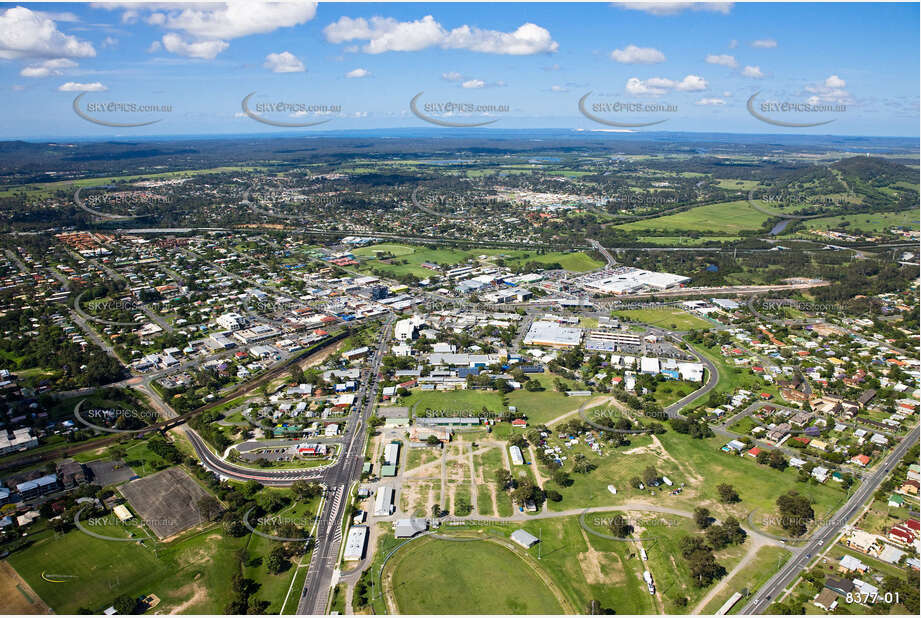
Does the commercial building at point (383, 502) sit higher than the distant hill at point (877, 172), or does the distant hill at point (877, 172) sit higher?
the distant hill at point (877, 172)

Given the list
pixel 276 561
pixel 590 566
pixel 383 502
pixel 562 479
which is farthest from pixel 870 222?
pixel 276 561

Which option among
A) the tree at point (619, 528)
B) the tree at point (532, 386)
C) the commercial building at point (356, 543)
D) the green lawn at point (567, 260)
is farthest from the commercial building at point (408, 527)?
the green lawn at point (567, 260)

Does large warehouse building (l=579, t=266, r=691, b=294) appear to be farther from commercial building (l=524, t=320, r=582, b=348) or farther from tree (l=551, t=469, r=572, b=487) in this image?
tree (l=551, t=469, r=572, b=487)

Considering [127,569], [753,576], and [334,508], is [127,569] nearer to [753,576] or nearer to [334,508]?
[334,508]

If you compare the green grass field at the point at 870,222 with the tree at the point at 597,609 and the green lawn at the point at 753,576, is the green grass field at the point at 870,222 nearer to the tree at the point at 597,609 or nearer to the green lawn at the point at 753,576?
the green lawn at the point at 753,576

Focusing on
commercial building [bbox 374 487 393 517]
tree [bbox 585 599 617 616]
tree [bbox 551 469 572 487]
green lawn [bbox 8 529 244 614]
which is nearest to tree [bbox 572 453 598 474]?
tree [bbox 551 469 572 487]

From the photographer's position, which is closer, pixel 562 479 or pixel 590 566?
pixel 590 566
